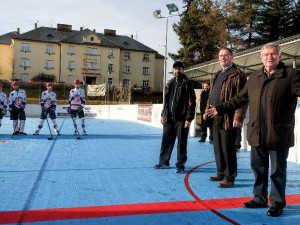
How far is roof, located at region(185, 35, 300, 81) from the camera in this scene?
1219 centimetres

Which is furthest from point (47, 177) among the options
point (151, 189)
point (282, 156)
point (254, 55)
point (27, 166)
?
point (254, 55)

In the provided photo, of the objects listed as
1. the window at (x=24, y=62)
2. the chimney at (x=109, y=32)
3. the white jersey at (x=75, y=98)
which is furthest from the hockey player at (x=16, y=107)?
the chimney at (x=109, y=32)

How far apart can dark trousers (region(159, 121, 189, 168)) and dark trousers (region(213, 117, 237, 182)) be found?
81 centimetres

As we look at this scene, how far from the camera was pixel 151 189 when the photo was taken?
164 inches

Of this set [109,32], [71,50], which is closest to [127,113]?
[71,50]

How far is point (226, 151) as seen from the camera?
4367 millimetres

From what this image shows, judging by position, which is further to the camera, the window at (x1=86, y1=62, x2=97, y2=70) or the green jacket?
the window at (x1=86, y1=62, x2=97, y2=70)

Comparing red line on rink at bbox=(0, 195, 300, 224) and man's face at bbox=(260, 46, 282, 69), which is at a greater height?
man's face at bbox=(260, 46, 282, 69)

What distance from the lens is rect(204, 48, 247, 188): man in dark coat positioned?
427 centimetres

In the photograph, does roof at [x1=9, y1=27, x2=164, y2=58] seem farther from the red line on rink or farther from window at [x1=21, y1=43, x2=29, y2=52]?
the red line on rink

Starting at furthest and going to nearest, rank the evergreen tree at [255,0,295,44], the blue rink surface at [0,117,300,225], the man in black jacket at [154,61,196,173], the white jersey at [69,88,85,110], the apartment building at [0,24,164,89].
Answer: the apartment building at [0,24,164,89] → the evergreen tree at [255,0,295,44] → the white jersey at [69,88,85,110] → the man in black jacket at [154,61,196,173] → the blue rink surface at [0,117,300,225]

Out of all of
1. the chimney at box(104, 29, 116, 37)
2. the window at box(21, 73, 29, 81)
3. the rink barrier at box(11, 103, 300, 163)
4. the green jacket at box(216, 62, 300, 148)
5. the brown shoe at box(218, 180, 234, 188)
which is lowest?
the brown shoe at box(218, 180, 234, 188)

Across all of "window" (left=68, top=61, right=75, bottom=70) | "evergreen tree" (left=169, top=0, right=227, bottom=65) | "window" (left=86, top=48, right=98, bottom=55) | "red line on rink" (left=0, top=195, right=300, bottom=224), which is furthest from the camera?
"window" (left=86, top=48, right=98, bottom=55)

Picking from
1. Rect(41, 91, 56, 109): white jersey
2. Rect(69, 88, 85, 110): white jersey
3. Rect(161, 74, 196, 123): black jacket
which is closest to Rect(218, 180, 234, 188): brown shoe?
Rect(161, 74, 196, 123): black jacket
